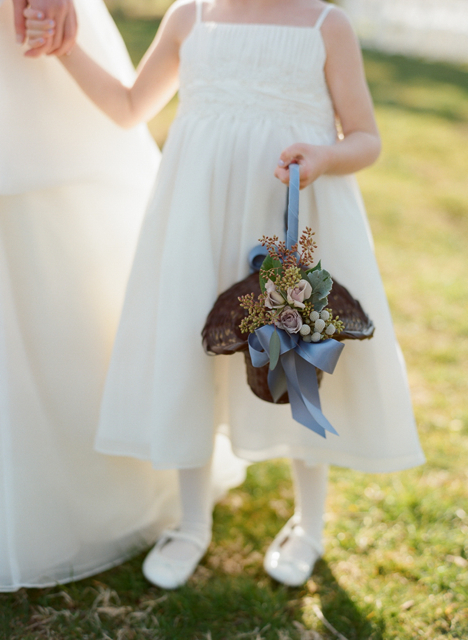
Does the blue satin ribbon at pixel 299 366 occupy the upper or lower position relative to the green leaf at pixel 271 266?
lower

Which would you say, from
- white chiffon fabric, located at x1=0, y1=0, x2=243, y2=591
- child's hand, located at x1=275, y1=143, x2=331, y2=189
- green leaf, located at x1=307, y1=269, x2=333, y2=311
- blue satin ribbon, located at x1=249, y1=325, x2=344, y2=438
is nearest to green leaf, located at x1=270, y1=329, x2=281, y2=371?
blue satin ribbon, located at x1=249, y1=325, x2=344, y2=438

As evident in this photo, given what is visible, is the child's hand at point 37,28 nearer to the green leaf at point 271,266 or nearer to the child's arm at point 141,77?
the child's arm at point 141,77

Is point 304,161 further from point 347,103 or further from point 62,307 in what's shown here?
point 62,307

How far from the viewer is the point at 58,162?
5.39 feet

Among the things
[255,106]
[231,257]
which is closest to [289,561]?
[231,257]

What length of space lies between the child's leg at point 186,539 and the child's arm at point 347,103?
3.04 feet

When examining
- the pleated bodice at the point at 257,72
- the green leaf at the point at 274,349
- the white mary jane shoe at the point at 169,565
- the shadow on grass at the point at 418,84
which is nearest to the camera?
the green leaf at the point at 274,349

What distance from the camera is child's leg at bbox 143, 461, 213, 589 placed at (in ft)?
5.84

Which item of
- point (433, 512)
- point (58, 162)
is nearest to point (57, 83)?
point (58, 162)

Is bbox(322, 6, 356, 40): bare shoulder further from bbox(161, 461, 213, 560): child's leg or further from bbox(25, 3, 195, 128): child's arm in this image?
bbox(161, 461, 213, 560): child's leg

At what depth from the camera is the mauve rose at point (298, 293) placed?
1.19 m

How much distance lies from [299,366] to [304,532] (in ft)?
2.71

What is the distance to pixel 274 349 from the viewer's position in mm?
1176

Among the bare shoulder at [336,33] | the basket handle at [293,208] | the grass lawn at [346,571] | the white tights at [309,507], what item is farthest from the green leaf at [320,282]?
the grass lawn at [346,571]
